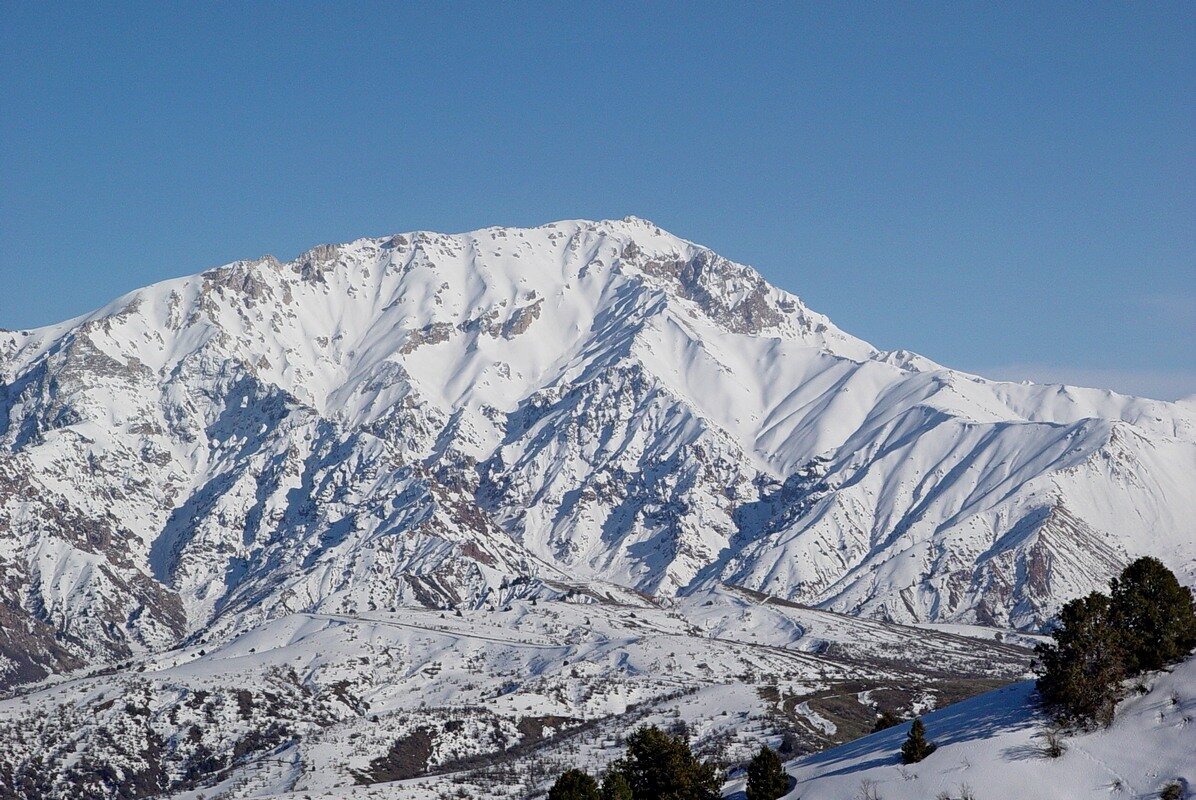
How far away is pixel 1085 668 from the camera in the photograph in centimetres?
10962

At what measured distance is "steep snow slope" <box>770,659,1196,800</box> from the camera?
329 ft

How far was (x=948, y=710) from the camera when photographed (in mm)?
135250

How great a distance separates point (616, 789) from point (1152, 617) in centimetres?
4829

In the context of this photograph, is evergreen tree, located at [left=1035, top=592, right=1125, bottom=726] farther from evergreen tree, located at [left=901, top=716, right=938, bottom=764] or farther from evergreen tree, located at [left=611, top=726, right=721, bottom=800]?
evergreen tree, located at [left=611, top=726, right=721, bottom=800]

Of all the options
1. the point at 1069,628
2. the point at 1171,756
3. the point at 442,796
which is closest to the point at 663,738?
the point at 1069,628

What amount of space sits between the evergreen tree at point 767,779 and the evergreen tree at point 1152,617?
32.0 meters

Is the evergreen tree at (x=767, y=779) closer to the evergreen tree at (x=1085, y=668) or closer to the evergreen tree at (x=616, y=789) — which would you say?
the evergreen tree at (x=616, y=789)

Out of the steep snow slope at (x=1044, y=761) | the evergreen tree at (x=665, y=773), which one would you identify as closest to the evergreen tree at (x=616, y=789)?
the evergreen tree at (x=665, y=773)

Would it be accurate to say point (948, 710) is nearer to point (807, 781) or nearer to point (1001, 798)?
point (807, 781)

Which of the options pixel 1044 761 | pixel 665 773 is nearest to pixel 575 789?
pixel 665 773

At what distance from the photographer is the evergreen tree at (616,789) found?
4963 inches

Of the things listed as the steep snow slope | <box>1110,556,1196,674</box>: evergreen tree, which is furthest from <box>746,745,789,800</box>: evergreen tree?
<box>1110,556,1196,674</box>: evergreen tree

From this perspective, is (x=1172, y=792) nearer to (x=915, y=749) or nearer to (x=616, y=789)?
(x=915, y=749)

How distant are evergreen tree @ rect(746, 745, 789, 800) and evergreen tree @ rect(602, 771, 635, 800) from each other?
437 inches
